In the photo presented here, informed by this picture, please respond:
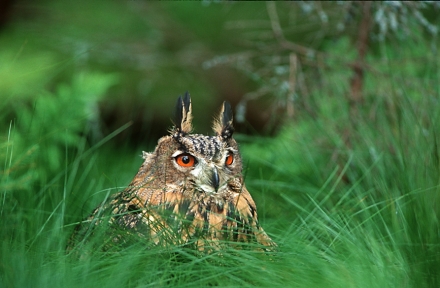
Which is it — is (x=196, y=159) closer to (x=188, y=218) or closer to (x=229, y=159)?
(x=229, y=159)

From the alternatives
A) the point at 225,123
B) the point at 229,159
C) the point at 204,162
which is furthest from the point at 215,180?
the point at 225,123

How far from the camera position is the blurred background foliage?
2652 mm

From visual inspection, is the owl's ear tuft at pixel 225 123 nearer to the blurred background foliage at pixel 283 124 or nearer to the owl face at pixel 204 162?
the owl face at pixel 204 162

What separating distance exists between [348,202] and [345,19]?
1568 millimetres

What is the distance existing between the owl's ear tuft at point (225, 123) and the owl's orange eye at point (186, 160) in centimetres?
25

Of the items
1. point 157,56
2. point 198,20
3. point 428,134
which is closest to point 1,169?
point 428,134

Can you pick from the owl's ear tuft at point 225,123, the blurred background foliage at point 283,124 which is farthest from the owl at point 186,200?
the blurred background foliage at point 283,124

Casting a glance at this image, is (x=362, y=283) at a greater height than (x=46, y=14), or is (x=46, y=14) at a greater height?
(x=46, y=14)

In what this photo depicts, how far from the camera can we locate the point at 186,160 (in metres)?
3.26

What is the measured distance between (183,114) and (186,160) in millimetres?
238

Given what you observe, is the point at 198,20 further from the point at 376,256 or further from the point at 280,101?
the point at 376,256

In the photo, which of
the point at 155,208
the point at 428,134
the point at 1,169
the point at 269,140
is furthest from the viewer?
the point at 269,140

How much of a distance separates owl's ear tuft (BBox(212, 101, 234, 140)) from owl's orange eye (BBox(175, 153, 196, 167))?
250 mm

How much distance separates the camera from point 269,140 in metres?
4.20
